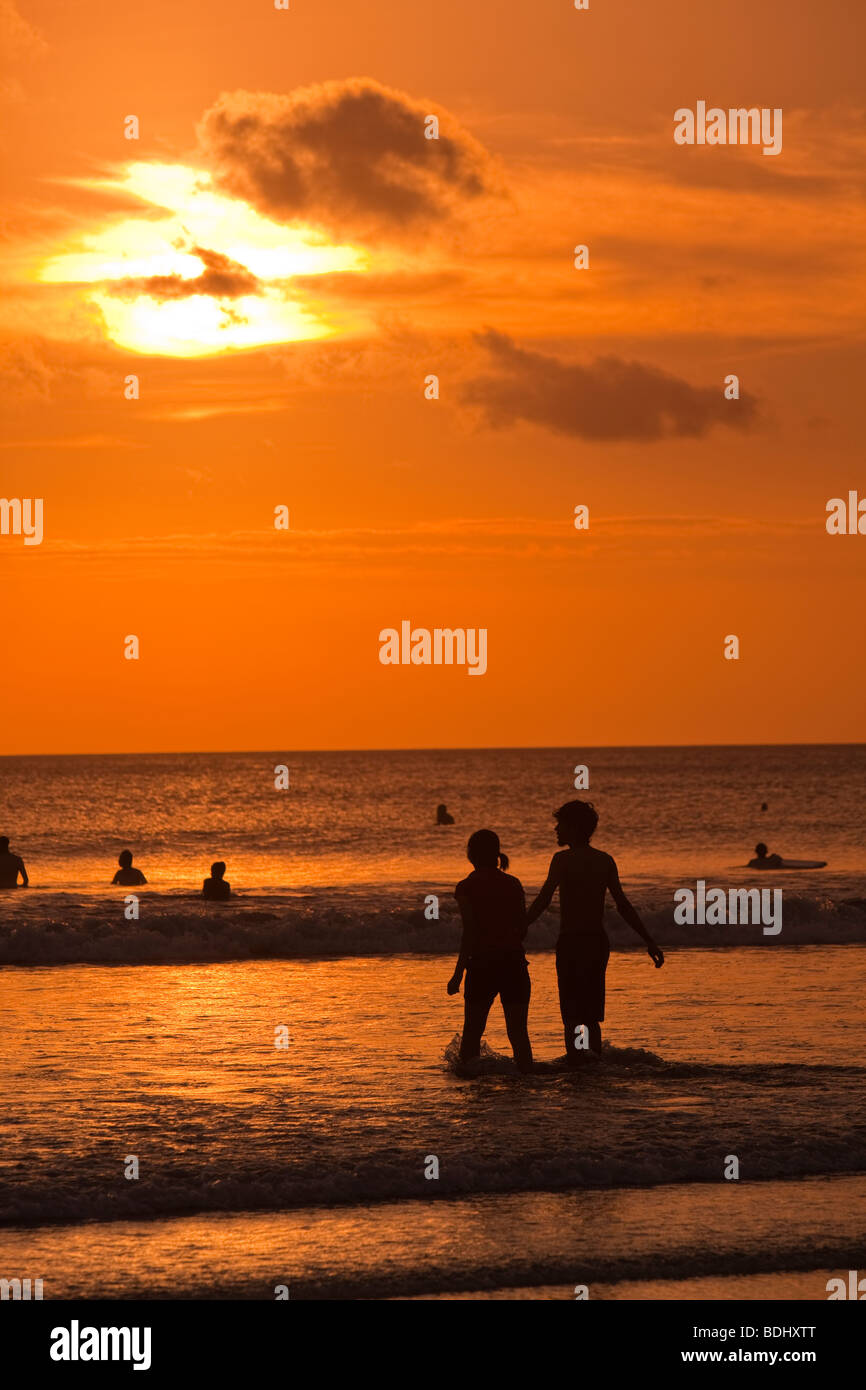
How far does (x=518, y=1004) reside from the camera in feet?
38.5

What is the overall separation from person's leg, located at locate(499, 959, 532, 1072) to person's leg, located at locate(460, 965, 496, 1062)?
0.12 m

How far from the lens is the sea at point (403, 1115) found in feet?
25.3

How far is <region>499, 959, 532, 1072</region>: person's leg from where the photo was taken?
1172 cm

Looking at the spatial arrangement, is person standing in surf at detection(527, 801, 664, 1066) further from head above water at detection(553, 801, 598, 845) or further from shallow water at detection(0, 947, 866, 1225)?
shallow water at detection(0, 947, 866, 1225)

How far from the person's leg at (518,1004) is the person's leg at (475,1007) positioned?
12 cm

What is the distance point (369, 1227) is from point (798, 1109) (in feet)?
13.0

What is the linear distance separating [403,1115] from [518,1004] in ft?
4.57

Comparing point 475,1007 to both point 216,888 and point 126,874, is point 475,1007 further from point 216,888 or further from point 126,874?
point 126,874

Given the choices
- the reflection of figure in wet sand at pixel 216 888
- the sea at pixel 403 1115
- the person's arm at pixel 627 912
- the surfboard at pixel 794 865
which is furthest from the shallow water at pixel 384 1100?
the surfboard at pixel 794 865

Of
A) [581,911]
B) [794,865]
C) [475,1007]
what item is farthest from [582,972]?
[794,865]

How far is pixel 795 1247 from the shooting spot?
7.86 m
